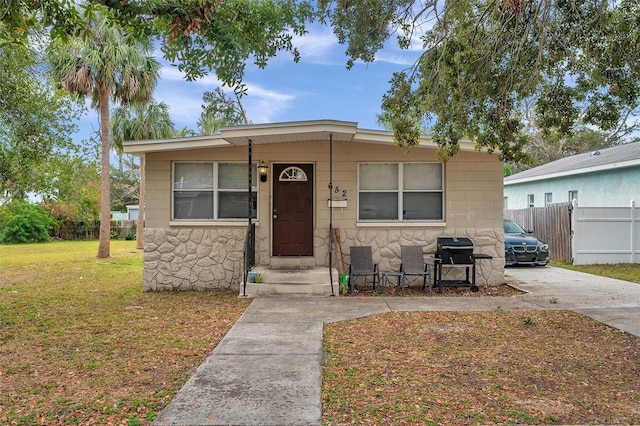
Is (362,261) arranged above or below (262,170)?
below

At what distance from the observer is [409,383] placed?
399 cm

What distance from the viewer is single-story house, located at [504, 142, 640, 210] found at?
14461mm

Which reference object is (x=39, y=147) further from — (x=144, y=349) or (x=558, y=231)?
(x=558, y=231)

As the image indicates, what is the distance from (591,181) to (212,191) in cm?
1398

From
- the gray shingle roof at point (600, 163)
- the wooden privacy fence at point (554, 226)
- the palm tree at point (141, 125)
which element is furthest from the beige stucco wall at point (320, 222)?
the palm tree at point (141, 125)

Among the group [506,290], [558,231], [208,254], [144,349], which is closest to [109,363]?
[144,349]

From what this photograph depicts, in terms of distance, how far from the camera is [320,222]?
9.16 metres

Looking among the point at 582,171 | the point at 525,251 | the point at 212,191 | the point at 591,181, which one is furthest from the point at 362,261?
the point at 591,181

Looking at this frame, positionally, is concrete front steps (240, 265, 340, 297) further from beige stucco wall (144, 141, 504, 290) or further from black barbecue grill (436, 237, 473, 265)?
black barbecue grill (436, 237, 473, 265)

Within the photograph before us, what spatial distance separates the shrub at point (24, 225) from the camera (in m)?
23.2

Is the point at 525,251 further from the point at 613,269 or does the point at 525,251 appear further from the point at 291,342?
the point at 291,342

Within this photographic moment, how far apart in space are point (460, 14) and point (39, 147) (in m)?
7.93

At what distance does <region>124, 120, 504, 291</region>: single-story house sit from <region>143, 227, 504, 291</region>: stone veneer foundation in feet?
0.07

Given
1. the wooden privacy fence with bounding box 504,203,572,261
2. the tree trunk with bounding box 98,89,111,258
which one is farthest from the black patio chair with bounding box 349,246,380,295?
the tree trunk with bounding box 98,89,111,258
